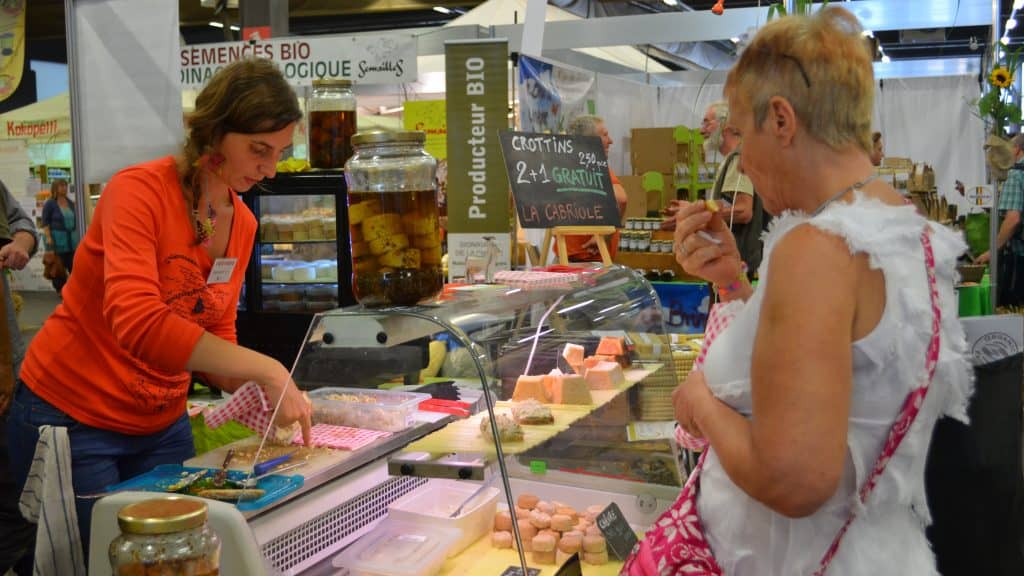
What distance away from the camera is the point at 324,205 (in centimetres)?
567

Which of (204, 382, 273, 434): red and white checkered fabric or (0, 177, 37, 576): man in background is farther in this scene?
(0, 177, 37, 576): man in background

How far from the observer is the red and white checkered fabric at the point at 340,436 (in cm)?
231

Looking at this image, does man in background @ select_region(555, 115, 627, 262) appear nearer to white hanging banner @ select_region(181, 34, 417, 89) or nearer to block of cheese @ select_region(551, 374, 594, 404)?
white hanging banner @ select_region(181, 34, 417, 89)

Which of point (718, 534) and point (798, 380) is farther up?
point (798, 380)

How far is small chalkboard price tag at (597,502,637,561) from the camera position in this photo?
250 centimetres

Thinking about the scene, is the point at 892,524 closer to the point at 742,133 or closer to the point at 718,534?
the point at 718,534

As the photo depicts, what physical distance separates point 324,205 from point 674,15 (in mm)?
4183

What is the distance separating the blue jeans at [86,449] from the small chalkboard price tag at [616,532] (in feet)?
4.23

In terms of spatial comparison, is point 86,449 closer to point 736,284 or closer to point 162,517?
point 162,517

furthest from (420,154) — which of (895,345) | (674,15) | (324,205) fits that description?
(674,15)

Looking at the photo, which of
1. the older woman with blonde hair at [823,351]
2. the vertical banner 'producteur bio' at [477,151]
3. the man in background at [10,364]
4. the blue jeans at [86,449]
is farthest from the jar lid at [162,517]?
the vertical banner 'producteur bio' at [477,151]

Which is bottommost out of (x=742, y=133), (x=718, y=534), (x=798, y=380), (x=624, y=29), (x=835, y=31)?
(x=718, y=534)

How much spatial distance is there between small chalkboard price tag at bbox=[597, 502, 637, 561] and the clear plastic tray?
0.60m

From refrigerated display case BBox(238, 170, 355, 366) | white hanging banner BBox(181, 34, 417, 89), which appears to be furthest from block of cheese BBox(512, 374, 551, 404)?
white hanging banner BBox(181, 34, 417, 89)
